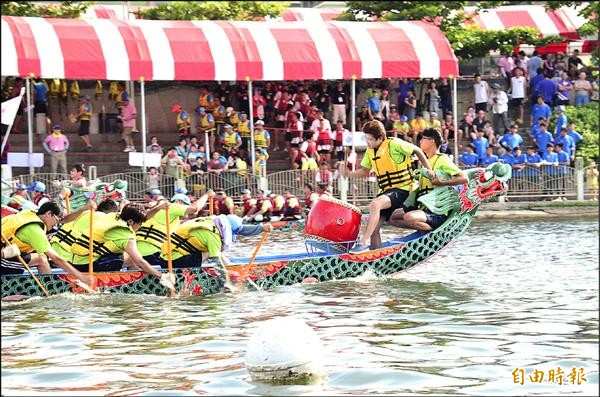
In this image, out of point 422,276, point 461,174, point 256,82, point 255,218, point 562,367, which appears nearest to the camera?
point 562,367

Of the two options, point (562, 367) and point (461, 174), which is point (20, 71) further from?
point (562, 367)

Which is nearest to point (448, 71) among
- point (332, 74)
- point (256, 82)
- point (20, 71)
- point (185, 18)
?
point (332, 74)

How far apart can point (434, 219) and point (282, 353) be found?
23.3ft

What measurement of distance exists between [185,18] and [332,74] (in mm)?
5866

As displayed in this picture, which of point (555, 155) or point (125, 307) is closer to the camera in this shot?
point (125, 307)

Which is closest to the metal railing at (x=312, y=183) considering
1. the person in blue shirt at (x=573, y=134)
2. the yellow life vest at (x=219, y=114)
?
the person in blue shirt at (x=573, y=134)

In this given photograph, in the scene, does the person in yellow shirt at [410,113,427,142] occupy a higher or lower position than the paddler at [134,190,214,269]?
higher

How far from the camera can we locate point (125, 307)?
15289 millimetres

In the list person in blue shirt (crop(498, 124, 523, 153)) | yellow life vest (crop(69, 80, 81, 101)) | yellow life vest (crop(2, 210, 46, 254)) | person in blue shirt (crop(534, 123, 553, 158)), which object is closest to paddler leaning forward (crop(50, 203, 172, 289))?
yellow life vest (crop(2, 210, 46, 254))

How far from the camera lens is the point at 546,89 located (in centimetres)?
3269

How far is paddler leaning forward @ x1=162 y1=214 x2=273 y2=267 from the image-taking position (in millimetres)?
15594

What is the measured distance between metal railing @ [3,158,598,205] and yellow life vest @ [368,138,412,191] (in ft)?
31.0

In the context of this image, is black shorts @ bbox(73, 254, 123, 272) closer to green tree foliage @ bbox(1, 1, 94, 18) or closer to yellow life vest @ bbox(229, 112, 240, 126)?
yellow life vest @ bbox(229, 112, 240, 126)

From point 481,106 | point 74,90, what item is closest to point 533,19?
point 481,106
